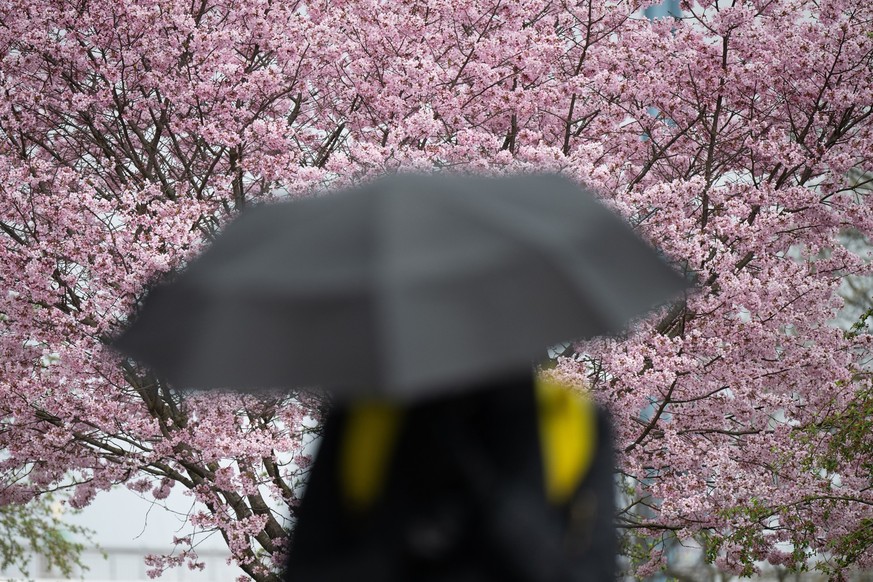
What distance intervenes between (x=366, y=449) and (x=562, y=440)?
0.29 metres

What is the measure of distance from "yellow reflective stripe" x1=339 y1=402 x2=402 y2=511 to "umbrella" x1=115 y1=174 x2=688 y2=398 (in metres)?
0.05

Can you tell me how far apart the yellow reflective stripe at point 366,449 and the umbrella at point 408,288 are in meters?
0.05

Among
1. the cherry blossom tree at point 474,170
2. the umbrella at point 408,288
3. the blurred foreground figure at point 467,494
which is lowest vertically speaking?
the blurred foreground figure at point 467,494

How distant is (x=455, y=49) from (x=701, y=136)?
255 cm

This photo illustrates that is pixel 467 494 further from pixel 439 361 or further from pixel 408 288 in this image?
pixel 408 288

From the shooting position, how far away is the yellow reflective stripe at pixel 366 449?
5.40 ft

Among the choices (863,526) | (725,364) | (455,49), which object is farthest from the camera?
(455,49)

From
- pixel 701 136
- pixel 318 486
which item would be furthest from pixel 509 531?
pixel 701 136

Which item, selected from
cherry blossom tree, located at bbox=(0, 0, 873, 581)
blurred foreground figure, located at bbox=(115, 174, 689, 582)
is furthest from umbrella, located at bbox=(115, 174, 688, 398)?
cherry blossom tree, located at bbox=(0, 0, 873, 581)

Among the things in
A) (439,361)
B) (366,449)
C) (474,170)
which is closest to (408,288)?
(439,361)

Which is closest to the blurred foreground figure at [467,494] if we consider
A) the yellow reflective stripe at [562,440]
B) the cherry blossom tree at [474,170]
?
the yellow reflective stripe at [562,440]

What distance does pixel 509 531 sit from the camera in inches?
62.7

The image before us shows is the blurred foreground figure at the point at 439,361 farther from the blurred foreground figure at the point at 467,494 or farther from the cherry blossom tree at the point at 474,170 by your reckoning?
the cherry blossom tree at the point at 474,170

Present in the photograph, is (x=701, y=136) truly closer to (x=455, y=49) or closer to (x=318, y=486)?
(x=455, y=49)
